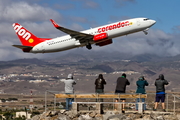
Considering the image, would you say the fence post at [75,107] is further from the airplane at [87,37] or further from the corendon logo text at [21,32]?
the corendon logo text at [21,32]

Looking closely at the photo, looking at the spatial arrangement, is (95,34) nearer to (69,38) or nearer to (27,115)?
(69,38)

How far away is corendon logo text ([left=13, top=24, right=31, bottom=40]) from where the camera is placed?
72625 millimetres

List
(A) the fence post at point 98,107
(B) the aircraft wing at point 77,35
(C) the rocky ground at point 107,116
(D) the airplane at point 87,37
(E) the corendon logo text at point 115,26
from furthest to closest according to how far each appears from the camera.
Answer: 1. (B) the aircraft wing at point 77,35
2. (D) the airplane at point 87,37
3. (E) the corendon logo text at point 115,26
4. (A) the fence post at point 98,107
5. (C) the rocky ground at point 107,116

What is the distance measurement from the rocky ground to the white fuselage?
3660 cm

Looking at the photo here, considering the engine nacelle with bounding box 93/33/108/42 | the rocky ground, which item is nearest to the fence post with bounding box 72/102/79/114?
the rocky ground

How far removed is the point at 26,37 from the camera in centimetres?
7262

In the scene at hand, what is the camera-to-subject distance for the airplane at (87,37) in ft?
190

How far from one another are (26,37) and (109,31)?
21.2 metres

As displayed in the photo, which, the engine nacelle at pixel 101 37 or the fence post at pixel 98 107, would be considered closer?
the fence post at pixel 98 107

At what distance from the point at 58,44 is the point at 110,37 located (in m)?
10.2

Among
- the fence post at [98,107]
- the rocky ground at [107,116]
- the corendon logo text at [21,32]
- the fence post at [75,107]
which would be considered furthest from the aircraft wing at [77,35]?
the fence post at [98,107]

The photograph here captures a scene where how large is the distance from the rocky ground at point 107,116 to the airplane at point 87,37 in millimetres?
36596

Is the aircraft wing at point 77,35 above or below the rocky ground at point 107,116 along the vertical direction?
above

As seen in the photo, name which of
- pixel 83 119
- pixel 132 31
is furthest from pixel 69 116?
pixel 132 31
